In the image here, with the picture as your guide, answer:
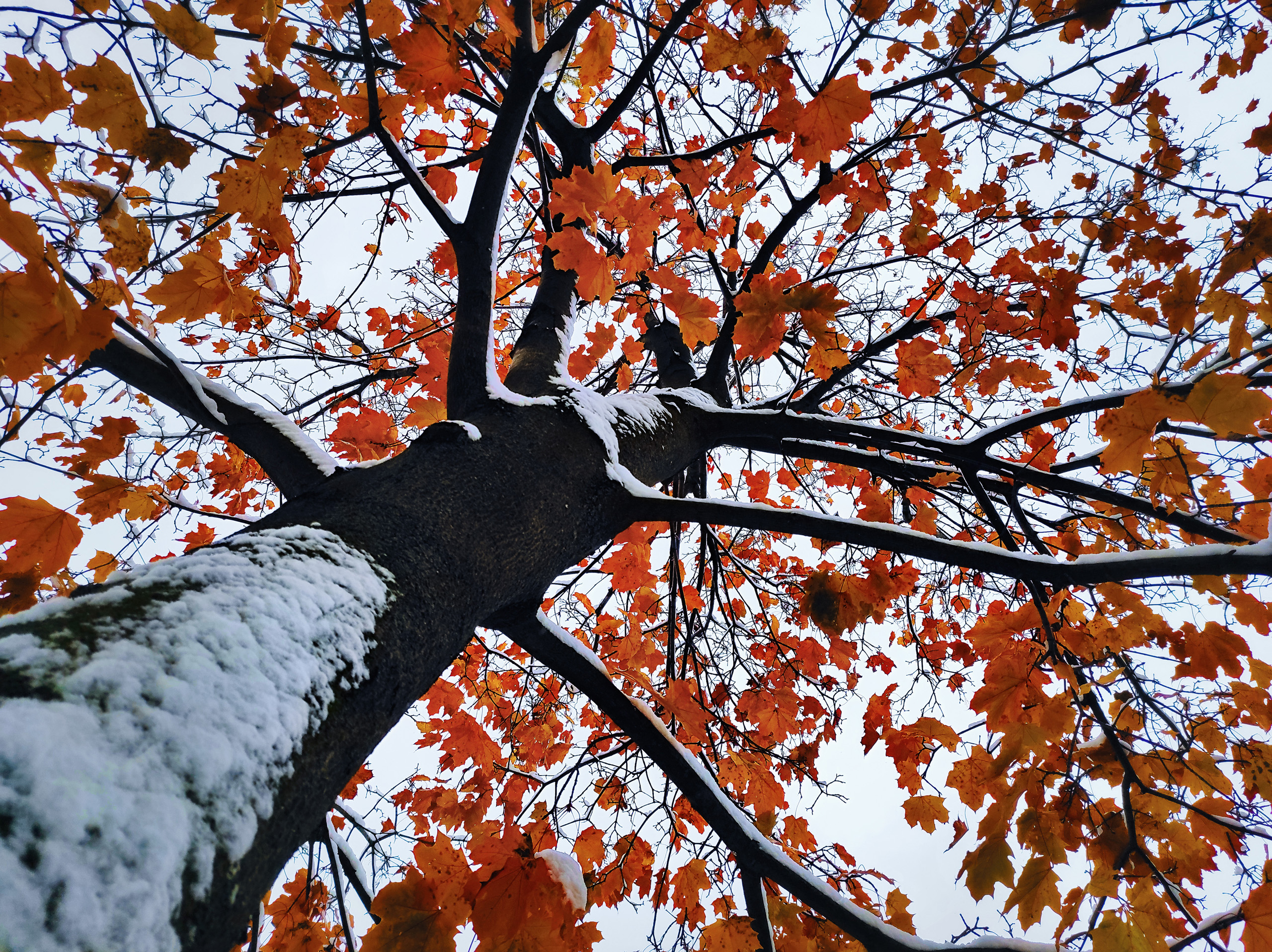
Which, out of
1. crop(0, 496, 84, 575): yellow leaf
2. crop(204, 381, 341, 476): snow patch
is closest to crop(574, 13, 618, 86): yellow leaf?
crop(204, 381, 341, 476): snow patch

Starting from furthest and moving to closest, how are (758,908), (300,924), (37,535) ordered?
1. (300,924)
2. (758,908)
3. (37,535)

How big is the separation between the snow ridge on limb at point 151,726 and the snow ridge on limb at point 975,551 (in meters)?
0.93

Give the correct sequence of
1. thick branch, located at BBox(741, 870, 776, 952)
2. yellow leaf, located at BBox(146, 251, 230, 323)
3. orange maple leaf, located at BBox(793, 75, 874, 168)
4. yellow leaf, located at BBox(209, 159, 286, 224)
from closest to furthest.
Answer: yellow leaf, located at BBox(209, 159, 286, 224), thick branch, located at BBox(741, 870, 776, 952), yellow leaf, located at BBox(146, 251, 230, 323), orange maple leaf, located at BBox(793, 75, 874, 168)

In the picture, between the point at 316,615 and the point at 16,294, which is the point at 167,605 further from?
the point at 16,294

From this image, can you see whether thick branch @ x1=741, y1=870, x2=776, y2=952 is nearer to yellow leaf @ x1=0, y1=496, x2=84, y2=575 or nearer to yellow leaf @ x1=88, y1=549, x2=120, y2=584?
yellow leaf @ x1=0, y1=496, x2=84, y2=575

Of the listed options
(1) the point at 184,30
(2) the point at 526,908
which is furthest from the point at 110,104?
(2) the point at 526,908

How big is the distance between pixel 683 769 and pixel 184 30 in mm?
2406

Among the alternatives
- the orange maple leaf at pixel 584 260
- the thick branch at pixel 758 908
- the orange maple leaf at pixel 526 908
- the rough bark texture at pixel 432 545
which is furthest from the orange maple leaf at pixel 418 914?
the orange maple leaf at pixel 584 260

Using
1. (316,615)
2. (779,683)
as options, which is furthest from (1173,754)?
(316,615)

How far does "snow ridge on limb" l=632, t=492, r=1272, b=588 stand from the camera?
1.11 meters

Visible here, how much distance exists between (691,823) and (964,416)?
9.61ft

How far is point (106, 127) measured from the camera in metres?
1.54

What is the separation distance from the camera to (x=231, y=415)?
5.10ft

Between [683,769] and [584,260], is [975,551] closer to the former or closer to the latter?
[683,769]
